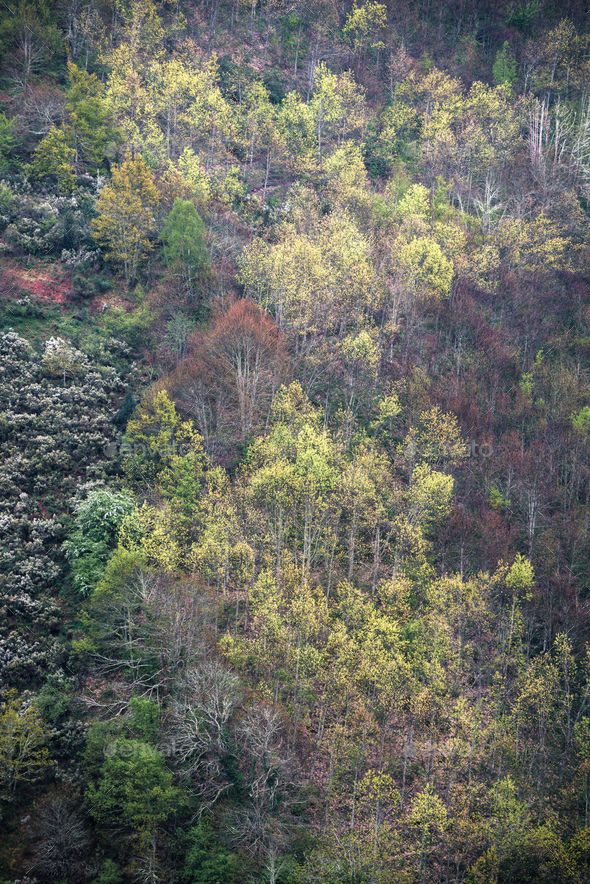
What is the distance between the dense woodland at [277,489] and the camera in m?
38.3

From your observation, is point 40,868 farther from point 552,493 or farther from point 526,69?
point 526,69

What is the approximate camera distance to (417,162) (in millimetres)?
95062

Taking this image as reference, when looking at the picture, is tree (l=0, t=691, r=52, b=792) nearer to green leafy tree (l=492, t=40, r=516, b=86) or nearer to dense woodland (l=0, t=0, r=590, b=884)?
dense woodland (l=0, t=0, r=590, b=884)

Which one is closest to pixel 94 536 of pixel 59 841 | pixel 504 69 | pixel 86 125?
pixel 59 841

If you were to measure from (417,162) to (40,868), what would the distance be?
87.2 m

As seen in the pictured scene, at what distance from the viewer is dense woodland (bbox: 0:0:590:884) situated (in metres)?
38.3

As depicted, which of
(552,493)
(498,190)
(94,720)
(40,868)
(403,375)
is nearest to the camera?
(40,868)

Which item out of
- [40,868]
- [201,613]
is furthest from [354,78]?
[40,868]

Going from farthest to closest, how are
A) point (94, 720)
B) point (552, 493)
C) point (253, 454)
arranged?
point (552, 493) < point (253, 454) < point (94, 720)

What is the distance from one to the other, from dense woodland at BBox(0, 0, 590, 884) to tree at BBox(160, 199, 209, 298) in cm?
28

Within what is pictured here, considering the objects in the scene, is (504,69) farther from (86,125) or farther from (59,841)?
(59,841)

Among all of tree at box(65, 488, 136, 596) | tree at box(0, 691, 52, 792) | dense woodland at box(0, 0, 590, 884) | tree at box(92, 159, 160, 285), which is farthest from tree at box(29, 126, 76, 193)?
tree at box(0, 691, 52, 792)

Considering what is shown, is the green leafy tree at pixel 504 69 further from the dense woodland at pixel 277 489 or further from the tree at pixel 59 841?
the tree at pixel 59 841

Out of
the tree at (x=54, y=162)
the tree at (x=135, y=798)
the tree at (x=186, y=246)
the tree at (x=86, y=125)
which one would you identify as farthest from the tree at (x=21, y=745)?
the tree at (x=86, y=125)
